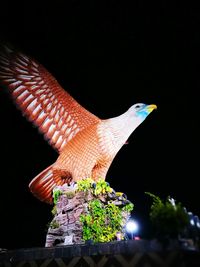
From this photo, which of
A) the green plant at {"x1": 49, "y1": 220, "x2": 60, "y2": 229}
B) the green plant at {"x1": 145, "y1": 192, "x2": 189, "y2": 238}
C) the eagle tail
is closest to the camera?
the green plant at {"x1": 145, "y1": 192, "x2": 189, "y2": 238}

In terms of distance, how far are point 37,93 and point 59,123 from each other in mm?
926

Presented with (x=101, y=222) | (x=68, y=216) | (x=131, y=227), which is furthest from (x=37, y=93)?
(x=131, y=227)

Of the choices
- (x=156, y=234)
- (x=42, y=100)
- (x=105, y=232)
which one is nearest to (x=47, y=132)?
(x=42, y=100)

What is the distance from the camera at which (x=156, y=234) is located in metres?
3.79

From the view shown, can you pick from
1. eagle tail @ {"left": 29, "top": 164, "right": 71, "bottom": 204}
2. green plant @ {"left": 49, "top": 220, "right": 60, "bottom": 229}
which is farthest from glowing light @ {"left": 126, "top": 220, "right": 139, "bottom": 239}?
eagle tail @ {"left": 29, "top": 164, "right": 71, "bottom": 204}

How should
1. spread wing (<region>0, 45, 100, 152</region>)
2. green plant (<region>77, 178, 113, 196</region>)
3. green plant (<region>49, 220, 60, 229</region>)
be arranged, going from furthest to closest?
spread wing (<region>0, 45, 100, 152</region>), green plant (<region>77, 178, 113, 196</region>), green plant (<region>49, 220, 60, 229</region>)

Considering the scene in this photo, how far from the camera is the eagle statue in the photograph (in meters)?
7.42

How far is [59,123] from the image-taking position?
786 centimetres

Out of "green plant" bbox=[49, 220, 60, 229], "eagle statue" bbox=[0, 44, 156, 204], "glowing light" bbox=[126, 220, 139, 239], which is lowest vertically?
"glowing light" bbox=[126, 220, 139, 239]

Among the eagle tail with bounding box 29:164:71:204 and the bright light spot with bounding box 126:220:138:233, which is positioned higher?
the eagle tail with bounding box 29:164:71:204

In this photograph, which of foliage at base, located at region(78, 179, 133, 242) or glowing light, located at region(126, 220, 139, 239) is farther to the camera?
glowing light, located at region(126, 220, 139, 239)

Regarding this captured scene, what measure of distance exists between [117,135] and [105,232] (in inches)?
92.7

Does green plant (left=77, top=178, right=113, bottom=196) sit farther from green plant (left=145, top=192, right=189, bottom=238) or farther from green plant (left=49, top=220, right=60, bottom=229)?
green plant (left=145, top=192, right=189, bottom=238)

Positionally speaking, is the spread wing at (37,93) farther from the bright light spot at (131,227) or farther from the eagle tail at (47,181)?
the bright light spot at (131,227)
